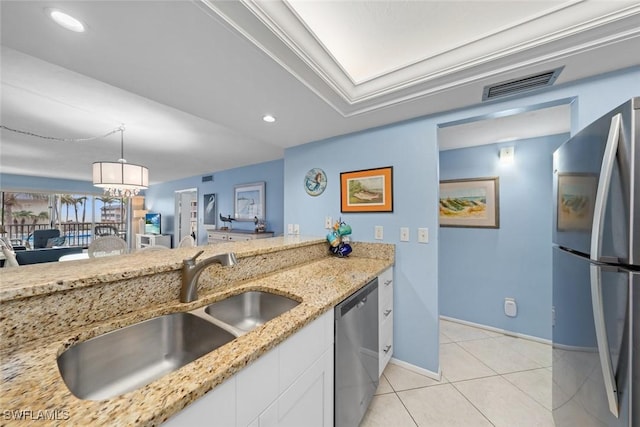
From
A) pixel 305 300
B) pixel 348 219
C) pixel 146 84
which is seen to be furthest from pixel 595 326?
pixel 146 84

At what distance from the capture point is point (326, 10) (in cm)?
125

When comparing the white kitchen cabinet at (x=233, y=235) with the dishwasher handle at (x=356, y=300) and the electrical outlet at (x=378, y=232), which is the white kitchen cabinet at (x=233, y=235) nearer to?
the electrical outlet at (x=378, y=232)

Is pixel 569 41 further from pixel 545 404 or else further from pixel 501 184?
pixel 545 404

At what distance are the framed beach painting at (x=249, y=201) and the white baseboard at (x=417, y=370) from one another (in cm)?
315

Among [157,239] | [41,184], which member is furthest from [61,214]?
[157,239]

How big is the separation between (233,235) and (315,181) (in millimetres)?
2513

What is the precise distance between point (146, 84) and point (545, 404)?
11.0 ft

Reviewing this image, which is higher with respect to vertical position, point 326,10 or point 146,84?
point 326,10

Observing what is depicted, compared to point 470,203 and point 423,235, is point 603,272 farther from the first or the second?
point 470,203

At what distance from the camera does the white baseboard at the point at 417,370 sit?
1839mm

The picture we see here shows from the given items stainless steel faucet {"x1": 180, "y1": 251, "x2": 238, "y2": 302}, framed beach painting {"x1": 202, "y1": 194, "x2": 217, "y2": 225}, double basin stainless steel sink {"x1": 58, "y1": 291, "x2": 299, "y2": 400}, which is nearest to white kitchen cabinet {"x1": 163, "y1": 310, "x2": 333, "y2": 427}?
double basin stainless steel sink {"x1": 58, "y1": 291, "x2": 299, "y2": 400}

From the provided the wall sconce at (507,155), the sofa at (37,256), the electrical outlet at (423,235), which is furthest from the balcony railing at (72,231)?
the wall sconce at (507,155)

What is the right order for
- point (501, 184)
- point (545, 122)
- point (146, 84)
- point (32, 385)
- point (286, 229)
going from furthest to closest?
point (286, 229) → point (501, 184) → point (545, 122) → point (146, 84) → point (32, 385)

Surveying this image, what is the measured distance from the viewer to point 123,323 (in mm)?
852
